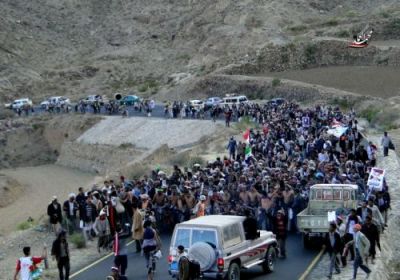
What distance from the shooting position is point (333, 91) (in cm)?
6322

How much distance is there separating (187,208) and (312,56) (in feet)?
174

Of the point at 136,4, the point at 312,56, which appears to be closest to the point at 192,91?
the point at 312,56

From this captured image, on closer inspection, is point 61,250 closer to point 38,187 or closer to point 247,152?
point 247,152

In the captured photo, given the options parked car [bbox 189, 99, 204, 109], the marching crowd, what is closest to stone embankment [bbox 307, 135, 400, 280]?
the marching crowd

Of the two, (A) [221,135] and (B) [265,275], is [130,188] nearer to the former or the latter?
(B) [265,275]

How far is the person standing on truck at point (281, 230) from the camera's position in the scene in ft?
71.8

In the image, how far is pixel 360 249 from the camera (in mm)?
19234

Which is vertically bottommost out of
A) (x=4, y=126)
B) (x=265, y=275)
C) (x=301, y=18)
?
(x=265, y=275)

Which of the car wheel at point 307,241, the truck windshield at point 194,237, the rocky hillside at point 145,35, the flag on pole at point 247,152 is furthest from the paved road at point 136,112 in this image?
the truck windshield at point 194,237

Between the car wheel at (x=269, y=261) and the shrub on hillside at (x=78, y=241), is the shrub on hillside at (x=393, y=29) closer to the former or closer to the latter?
the shrub on hillside at (x=78, y=241)

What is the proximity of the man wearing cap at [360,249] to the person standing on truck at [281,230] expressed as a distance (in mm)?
2645

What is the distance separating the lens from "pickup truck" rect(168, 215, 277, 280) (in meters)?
18.5

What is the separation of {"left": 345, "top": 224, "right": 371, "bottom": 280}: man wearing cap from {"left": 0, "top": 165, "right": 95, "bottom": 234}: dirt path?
898 inches

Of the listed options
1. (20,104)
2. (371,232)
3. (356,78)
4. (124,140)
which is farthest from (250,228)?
(20,104)
